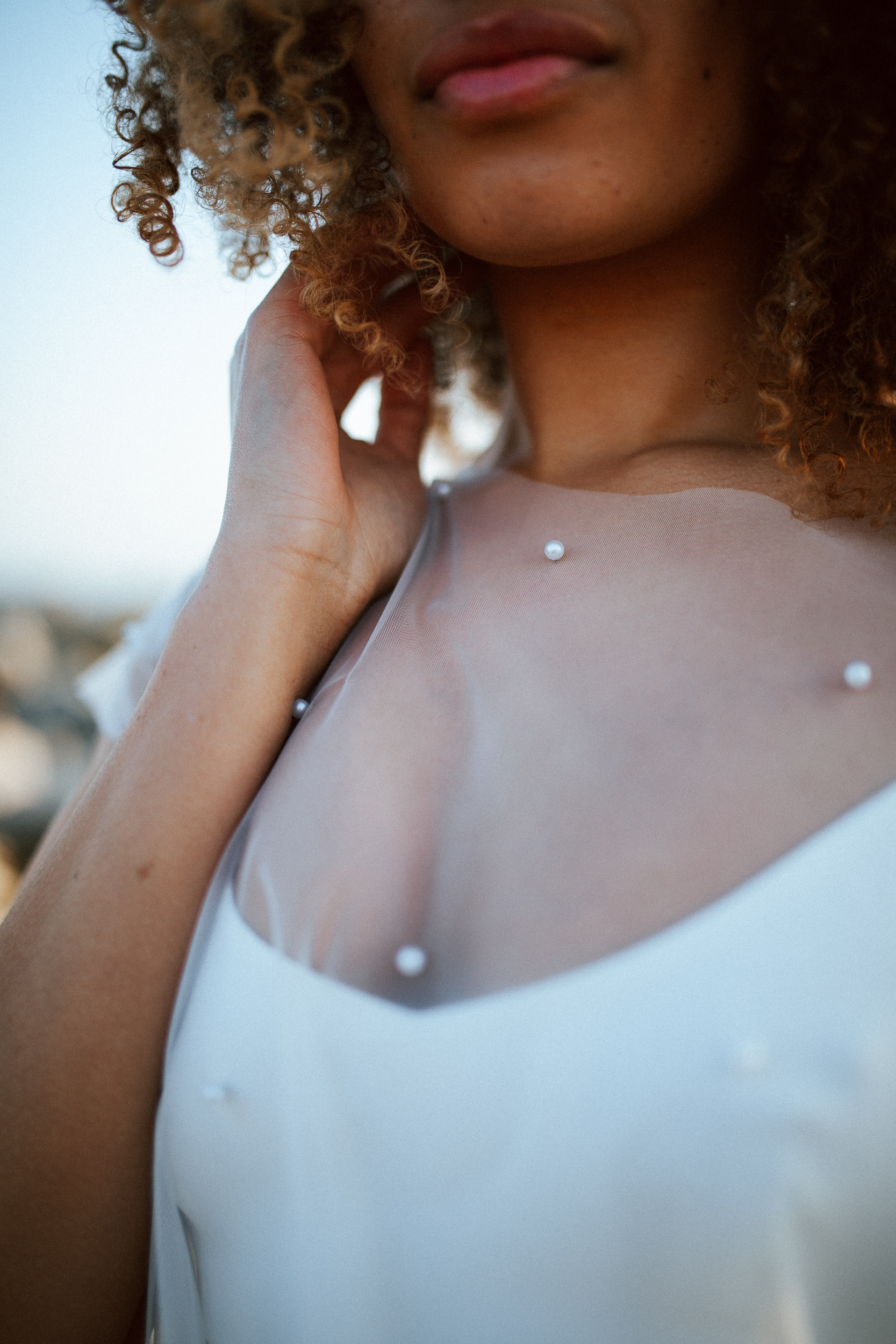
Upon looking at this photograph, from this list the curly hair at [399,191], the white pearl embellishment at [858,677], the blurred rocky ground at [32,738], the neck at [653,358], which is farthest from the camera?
the blurred rocky ground at [32,738]

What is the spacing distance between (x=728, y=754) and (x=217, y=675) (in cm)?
53

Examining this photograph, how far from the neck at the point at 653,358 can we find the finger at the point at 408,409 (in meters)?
0.20

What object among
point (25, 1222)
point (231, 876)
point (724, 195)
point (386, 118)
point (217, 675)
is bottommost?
point (25, 1222)

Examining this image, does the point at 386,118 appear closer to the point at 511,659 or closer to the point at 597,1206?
the point at 511,659

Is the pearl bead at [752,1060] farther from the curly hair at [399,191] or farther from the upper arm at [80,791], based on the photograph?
the upper arm at [80,791]

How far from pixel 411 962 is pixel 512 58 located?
828mm

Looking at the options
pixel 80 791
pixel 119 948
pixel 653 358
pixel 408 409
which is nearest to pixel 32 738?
pixel 80 791

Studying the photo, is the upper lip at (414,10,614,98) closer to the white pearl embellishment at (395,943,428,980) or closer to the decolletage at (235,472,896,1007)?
the decolletage at (235,472,896,1007)

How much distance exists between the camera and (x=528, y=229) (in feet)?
2.81

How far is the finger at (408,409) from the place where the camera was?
1.20 m

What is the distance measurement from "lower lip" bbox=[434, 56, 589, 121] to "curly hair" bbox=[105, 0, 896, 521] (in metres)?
0.21

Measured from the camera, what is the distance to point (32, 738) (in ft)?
11.1

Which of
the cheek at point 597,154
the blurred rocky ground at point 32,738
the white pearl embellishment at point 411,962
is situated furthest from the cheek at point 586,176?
the blurred rocky ground at point 32,738

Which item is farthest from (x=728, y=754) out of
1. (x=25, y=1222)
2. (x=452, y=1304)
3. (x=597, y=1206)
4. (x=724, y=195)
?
(x=25, y=1222)
